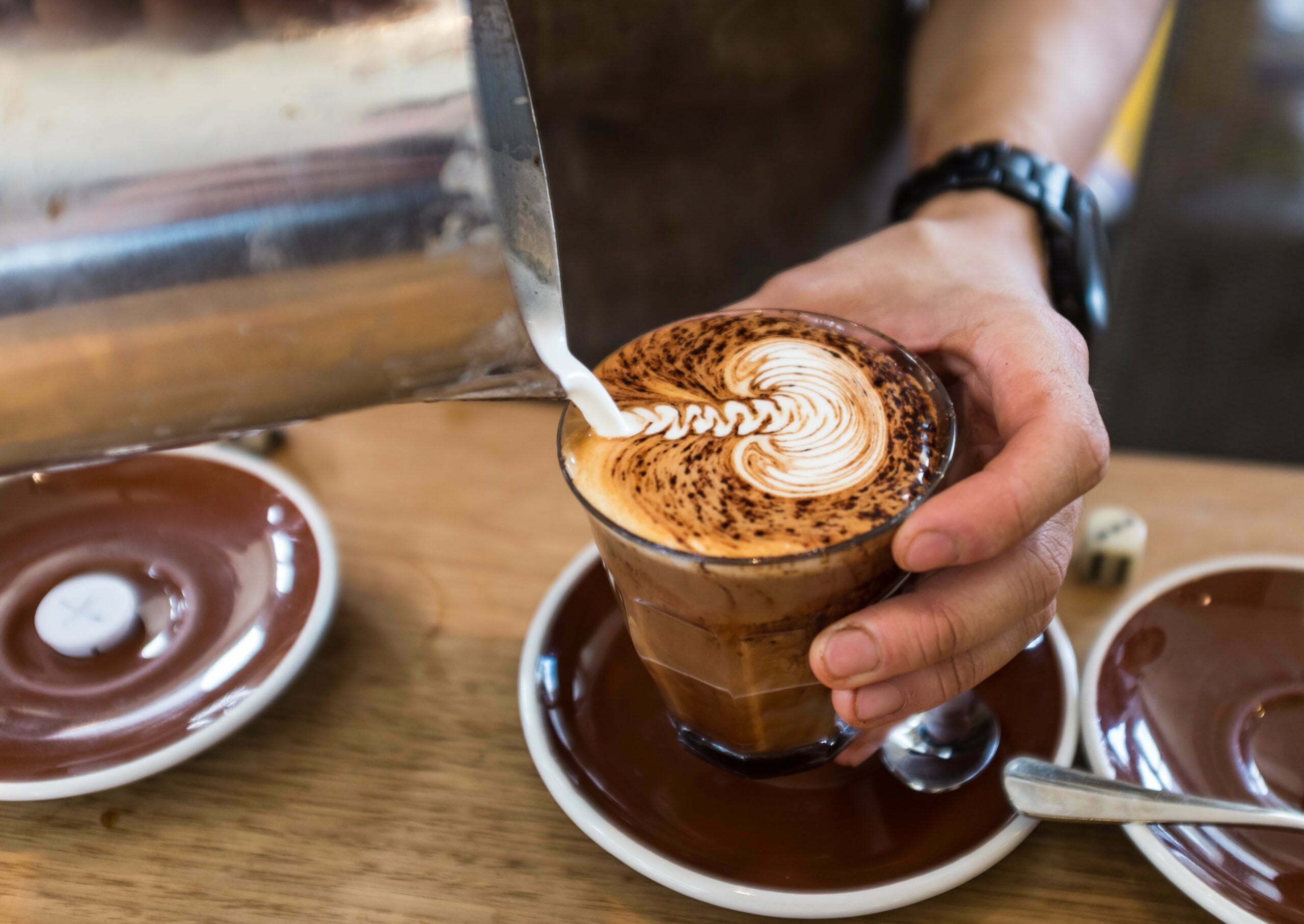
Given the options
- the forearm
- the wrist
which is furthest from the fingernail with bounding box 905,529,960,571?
the forearm

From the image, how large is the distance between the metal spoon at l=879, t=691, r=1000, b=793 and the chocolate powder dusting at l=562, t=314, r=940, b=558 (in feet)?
0.73

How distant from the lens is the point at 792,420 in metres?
0.81

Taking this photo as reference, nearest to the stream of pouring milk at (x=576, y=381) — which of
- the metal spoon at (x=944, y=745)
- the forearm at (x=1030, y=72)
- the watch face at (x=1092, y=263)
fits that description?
the metal spoon at (x=944, y=745)

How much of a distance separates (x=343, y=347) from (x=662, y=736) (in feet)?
1.54

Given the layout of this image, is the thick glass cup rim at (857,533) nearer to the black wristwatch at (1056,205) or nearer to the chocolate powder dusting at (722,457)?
the chocolate powder dusting at (722,457)

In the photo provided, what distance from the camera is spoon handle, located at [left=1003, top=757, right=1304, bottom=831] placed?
2.25ft

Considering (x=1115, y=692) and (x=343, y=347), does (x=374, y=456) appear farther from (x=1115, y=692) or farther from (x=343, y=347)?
(x=1115, y=692)

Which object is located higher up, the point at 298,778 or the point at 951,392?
the point at 951,392

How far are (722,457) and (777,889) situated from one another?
325 mm

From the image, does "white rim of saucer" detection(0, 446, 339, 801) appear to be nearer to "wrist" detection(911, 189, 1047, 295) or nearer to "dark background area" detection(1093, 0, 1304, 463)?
"wrist" detection(911, 189, 1047, 295)

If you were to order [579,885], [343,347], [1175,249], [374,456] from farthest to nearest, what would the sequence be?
1. [1175,249]
2. [374,456]
3. [579,885]
4. [343,347]

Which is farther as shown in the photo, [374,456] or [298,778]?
[374,456]

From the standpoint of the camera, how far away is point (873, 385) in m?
0.83

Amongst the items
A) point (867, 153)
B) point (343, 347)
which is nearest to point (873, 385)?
point (343, 347)
